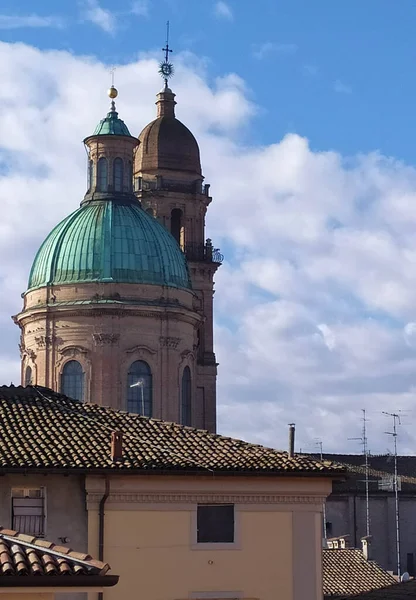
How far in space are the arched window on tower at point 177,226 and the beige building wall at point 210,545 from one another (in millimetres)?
44004

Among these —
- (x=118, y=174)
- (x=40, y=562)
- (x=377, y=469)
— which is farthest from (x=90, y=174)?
(x=40, y=562)

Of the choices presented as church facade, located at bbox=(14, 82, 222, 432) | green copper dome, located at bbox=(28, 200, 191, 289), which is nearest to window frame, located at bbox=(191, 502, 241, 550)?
church facade, located at bbox=(14, 82, 222, 432)

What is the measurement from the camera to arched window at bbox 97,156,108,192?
61094mm

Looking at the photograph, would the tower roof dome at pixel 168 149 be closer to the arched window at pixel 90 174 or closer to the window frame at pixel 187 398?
the arched window at pixel 90 174

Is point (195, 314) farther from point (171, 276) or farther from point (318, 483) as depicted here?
point (318, 483)

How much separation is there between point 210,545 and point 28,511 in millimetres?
3135

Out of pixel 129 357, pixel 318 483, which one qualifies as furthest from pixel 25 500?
pixel 129 357

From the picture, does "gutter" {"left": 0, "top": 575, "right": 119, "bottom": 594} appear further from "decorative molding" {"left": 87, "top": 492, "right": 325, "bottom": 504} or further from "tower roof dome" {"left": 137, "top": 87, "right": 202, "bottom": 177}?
"tower roof dome" {"left": 137, "top": 87, "right": 202, "bottom": 177}

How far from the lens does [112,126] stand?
62.1 m

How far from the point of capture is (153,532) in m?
25.5

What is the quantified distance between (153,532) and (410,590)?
437 cm

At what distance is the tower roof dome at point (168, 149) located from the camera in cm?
7081

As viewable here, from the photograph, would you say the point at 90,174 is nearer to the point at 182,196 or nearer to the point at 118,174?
the point at 118,174

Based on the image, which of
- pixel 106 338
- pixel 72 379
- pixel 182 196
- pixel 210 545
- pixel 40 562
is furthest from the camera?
pixel 182 196
